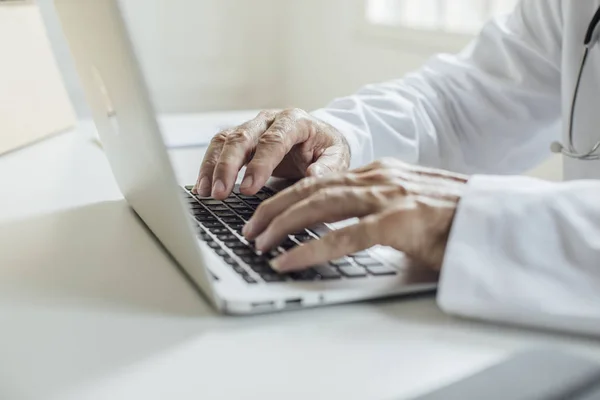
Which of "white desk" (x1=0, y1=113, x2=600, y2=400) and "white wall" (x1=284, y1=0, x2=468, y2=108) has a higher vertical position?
"white desk" (x1=0, y1=113, x2=600, y2=400)

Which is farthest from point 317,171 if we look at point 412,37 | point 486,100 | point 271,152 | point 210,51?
point 210,51

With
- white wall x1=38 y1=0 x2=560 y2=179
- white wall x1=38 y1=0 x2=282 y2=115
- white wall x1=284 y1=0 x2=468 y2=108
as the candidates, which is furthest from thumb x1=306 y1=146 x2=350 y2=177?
white wall x1=38 y1=0 x2=282 y2=115

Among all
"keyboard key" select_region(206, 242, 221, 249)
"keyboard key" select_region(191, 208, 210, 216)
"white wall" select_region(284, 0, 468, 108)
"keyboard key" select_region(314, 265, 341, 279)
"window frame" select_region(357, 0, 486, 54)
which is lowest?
"white wall" select_region(284, 0, 468, 108)

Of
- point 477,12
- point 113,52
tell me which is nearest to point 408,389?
point 113,52

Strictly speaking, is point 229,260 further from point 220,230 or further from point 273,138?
point 273,138

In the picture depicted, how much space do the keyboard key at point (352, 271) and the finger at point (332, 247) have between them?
0.05 ft

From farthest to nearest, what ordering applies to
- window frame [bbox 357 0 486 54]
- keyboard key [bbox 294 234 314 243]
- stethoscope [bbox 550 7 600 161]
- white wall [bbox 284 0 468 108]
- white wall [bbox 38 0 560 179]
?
white wall [bbox 38 0 560 179]
white wall [bbox 284 0 468 108]
window frame [bbox 357 0 486 54]
stethoscope [bbox 550 7 600 161]
keyboard key [bbox 294 234 314 243]

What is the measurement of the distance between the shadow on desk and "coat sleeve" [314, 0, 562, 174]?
50 centimetres

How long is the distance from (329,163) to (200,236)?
27 cm

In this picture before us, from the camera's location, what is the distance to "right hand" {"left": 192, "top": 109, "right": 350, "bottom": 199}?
79cm

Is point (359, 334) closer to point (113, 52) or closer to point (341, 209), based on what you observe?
point (341, 209)

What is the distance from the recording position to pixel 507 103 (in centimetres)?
121

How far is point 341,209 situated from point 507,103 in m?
0.71

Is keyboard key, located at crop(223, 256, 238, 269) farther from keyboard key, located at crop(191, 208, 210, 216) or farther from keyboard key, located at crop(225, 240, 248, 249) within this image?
keyboard key, located at crop(191, 208, 210, 216)
